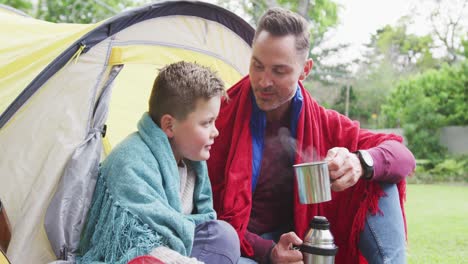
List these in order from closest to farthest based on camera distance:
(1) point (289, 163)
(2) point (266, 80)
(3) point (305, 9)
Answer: (2) point (266, 80) < (1) point (289, 163) < (3) point (305, 9)

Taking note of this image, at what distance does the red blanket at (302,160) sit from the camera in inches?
68.6

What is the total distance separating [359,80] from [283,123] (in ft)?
73.4

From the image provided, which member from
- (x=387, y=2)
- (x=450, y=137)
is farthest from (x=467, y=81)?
(x=387, y=2)

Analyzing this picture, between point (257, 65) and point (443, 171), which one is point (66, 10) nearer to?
point (257, 65)

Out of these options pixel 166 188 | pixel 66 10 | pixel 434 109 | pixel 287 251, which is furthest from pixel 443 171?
pixel 166 188

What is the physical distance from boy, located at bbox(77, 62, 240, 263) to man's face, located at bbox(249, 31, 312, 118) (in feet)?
0.76

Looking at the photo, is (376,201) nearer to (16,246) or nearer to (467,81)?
(16,246)

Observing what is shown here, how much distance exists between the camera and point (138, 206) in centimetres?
135

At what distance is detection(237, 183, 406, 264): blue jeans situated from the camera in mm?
1649

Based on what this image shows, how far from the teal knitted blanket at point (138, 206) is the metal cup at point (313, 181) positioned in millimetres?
327

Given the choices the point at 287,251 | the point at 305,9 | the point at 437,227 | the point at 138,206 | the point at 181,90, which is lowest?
the point at 437,227

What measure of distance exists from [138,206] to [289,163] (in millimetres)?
727

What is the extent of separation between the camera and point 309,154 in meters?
1.89

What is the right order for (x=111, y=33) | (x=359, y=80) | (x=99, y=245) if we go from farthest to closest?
(x=359, y=80)
(x=111, y=33)
(x=99, y=245)
